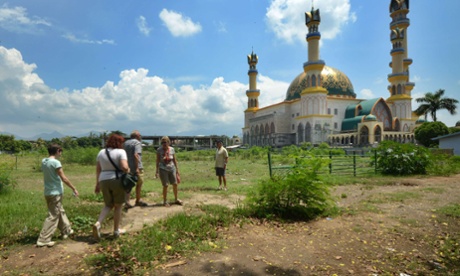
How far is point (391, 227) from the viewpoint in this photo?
609 cm

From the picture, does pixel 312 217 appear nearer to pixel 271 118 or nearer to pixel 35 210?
pixel 35 210

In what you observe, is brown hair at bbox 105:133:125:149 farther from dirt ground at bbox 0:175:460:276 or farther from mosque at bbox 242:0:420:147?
mosque at bbox 242:0:420:147

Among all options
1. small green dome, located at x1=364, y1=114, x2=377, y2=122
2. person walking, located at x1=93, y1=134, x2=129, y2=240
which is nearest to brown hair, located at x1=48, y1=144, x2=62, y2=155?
person walking, located at x1=93, y1=134, x2=129, y2=240

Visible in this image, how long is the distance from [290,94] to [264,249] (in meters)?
57.3

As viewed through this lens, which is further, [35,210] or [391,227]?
[35,210]

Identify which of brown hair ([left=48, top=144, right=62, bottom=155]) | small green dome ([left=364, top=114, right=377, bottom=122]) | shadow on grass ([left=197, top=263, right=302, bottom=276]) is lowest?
shadow on grass ([left=197, top=263, right=302, bottom=276])

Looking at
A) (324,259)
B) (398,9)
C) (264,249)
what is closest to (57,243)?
(264,249)

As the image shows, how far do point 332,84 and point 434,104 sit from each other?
17.0 metres

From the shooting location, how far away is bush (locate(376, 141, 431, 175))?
13.9 metres

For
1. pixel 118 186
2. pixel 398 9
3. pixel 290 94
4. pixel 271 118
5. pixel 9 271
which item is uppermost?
pixel 398 9

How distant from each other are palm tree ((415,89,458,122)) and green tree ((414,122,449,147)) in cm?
1522

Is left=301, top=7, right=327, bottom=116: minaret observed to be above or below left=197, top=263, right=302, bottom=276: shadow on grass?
above

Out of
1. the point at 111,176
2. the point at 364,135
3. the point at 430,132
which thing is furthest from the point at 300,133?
the point at 111,176

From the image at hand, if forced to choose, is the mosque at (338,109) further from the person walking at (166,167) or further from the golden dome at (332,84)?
the person walking at (166,167)
